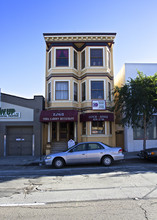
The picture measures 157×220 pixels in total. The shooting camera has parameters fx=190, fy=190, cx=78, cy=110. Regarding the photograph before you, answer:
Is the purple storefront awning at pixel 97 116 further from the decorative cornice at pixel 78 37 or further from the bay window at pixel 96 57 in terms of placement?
the decorative cornice at pixel 78 37

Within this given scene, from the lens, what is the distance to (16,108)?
674 inches

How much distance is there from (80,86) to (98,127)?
4352 millimetres

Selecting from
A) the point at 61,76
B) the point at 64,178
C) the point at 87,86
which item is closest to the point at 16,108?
the point at 61,76

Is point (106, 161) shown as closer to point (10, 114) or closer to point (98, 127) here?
point (98, 127)

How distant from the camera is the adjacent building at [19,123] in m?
16.8

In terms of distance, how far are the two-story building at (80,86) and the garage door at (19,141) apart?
1.59 meters

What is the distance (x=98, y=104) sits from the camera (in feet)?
55.8

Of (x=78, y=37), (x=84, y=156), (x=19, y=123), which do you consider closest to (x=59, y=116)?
(x=19, y=123)

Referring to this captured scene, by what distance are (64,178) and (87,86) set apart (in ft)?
34.4

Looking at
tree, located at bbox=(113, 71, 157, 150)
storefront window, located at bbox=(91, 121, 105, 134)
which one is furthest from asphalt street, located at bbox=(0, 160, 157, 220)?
storefront window, located at bbox=(91, 121, 105, 134)

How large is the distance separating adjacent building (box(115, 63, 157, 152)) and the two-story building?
1.40 m

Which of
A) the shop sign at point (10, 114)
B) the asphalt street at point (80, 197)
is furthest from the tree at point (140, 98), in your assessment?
the shop sign at point (10, 114)

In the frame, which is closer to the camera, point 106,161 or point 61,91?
point 106,161

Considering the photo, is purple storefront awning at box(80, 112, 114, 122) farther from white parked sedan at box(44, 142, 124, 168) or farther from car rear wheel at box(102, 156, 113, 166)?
car rear wheel at box(102, 156, 113, 166)
